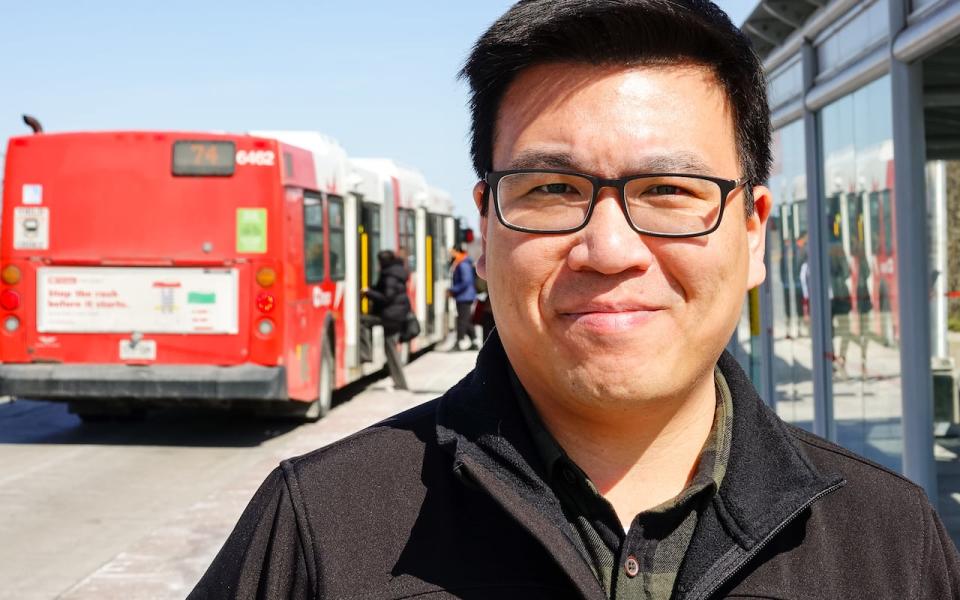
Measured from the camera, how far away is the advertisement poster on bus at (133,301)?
11297mm

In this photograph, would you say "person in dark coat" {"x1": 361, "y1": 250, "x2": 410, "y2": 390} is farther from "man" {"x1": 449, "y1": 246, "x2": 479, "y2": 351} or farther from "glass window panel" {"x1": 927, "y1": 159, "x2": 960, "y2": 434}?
"glass window panel" {"x1": 927, "y1": 159, "x2": 960, "y2": 434}

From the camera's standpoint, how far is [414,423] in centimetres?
190

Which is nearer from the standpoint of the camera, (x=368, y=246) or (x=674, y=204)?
(x=674, y=204)

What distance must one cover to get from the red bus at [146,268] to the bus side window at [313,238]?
2.73ft

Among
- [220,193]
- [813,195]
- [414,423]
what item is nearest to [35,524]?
[220,193]

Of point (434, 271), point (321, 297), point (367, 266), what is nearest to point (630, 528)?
point (321, 297)

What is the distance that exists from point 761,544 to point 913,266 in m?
4.32

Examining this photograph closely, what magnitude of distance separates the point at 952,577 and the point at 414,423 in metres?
0.84

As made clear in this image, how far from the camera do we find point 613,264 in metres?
1.74

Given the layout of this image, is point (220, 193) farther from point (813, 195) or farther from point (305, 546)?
point (305, 546)

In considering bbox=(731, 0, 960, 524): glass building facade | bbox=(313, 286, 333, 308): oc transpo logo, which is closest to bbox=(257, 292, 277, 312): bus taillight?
bbox=(313, 286, 333, 308): oc transpo logo

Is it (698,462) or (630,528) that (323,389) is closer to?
(698,462)

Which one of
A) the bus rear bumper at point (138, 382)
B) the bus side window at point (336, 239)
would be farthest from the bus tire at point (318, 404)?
the bus rear bumper at point (138, 382)

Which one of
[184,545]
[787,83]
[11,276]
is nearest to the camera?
[184,545]
